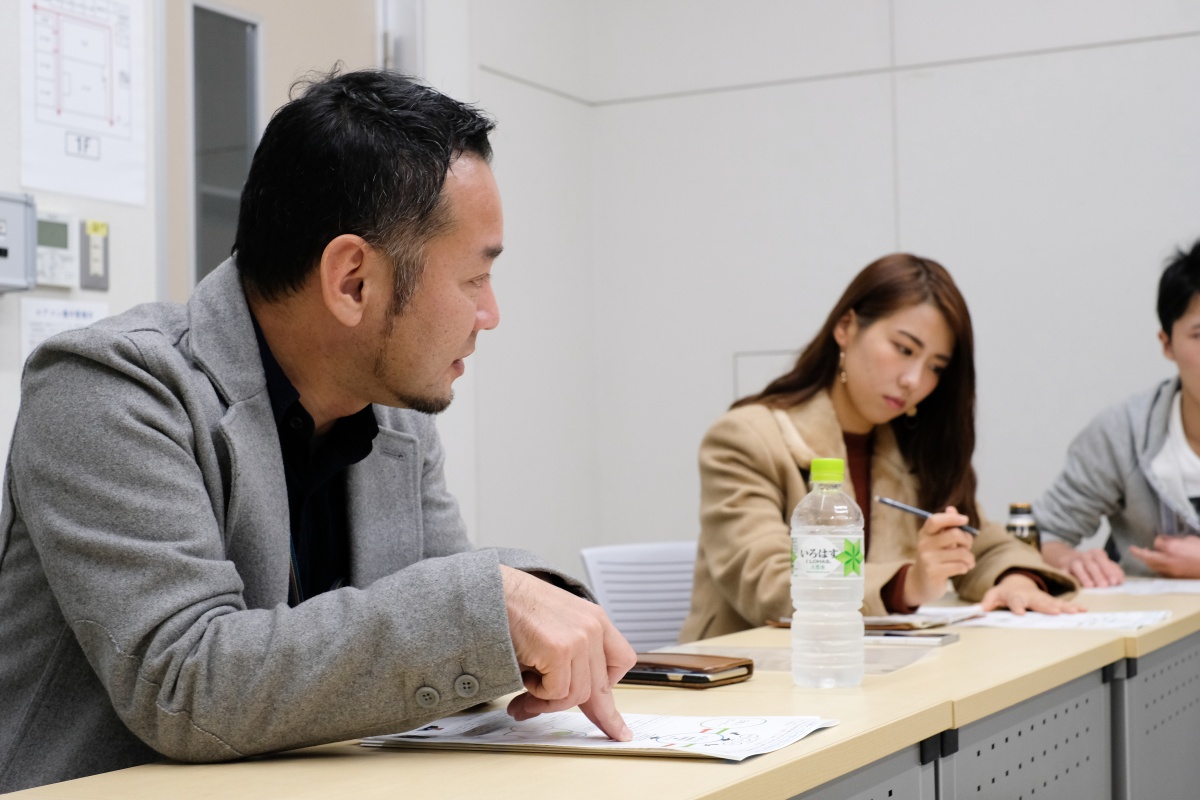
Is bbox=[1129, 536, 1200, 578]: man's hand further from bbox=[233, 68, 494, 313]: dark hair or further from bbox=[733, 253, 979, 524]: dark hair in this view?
bbox=[233, 68, 494, 313]: dark hair

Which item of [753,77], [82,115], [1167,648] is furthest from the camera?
[753,77]

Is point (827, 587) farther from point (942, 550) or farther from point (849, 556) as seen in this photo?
point (942, 550)

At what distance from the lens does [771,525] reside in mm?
2514

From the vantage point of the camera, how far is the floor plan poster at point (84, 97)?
2670 millimetres

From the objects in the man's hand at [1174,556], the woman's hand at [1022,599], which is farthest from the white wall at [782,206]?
the woman's hand at [1022,599]

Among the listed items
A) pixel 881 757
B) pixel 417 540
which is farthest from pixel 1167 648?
pixel 417 540

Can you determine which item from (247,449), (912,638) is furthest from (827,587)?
(247,449)

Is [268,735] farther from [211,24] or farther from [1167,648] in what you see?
[211,24]

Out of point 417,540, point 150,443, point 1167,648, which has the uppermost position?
point 150,443

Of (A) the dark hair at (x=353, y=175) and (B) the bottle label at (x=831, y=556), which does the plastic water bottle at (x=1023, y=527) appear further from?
(A) the dark hair at (x=353, y=175)

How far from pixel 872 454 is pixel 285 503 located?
6.01 feet

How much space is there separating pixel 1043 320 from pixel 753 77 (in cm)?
129

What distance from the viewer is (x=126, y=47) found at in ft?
9.52

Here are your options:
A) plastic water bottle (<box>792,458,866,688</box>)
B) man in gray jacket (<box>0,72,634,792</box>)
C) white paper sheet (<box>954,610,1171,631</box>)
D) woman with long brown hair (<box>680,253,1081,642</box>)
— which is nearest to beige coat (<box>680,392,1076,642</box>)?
woman with long brown hair (<box>680,253,1081,642</box>)
